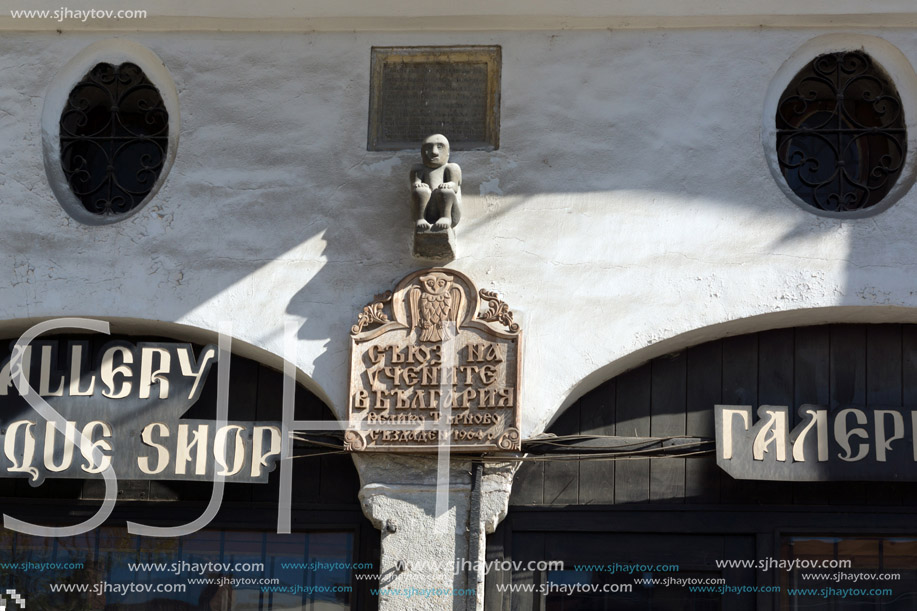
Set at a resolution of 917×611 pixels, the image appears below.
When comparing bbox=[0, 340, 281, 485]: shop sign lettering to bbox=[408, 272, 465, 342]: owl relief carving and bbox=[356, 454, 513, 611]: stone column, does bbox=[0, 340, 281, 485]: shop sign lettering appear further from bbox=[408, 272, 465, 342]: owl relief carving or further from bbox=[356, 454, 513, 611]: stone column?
bbox=[408, 272, 465, 342]: owl relief carving

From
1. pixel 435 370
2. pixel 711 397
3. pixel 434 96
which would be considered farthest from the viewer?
pixel 434 96

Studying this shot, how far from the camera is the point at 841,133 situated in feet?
25.7

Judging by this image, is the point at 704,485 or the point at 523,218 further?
the point at 523,218

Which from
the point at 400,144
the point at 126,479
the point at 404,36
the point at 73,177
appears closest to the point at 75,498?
the point at 126,479

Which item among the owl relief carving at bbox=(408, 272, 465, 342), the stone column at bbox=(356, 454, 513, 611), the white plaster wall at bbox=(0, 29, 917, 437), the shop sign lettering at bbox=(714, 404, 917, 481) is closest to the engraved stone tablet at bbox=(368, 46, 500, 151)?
the white plaster wall at bbox=(0, 29, 917, 437)

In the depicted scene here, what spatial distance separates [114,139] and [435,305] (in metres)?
2.11

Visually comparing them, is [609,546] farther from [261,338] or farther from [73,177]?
[73,177]

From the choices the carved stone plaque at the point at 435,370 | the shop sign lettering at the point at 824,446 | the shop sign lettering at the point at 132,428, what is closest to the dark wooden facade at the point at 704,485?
the shop sign lettering at the point at 824,446

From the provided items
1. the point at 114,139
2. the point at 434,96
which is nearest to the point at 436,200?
the point at 434,96

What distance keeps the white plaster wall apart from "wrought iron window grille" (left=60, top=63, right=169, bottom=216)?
8.0 inches

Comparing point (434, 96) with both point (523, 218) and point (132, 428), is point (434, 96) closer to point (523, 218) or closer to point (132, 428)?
point (523, 218)

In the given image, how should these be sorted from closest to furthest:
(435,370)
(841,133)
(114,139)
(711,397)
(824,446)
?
(824,446)
(435,370)
(711,397)
(841,133)
(114,139)

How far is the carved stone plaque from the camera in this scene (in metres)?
7.45

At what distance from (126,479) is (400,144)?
229 centimetres
